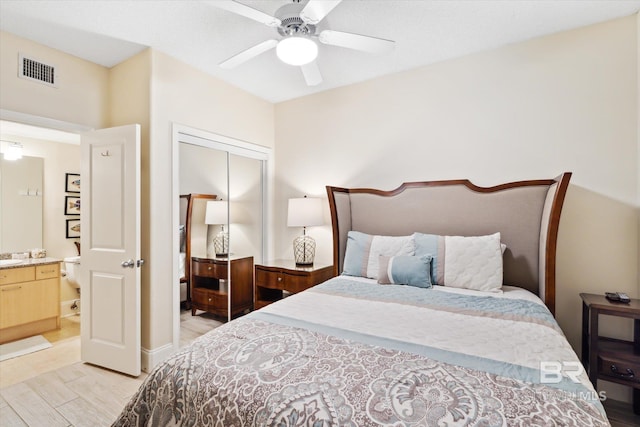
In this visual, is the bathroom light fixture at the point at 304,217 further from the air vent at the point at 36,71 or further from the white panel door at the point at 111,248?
the air vent at the point at 36,71

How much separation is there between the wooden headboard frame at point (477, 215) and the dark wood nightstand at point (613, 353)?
227mm

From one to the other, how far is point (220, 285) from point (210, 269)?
0.21 metres

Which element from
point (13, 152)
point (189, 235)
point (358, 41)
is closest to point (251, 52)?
point (358, 41)

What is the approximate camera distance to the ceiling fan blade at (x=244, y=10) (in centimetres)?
157

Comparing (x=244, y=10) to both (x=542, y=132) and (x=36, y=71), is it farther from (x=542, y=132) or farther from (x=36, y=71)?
(x=542, y=132)

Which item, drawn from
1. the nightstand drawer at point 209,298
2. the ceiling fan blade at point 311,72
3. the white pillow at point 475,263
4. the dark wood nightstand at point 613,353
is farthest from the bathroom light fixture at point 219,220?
→ the dark wood nightstand at point 613,353

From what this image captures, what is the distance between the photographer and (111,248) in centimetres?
260

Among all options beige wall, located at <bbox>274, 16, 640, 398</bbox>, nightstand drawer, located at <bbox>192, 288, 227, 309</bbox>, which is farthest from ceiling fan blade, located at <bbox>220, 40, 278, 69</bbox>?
nightstand drawer, located at <bbox>192, 288, 227, 309</bbox>

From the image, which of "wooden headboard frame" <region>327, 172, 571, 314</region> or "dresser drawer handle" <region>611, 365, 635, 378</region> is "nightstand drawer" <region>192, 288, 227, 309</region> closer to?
"wooden headboard frame" <region>327, 172, 571, 314</region>

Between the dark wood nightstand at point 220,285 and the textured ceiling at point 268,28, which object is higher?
the textured ceiling at point 268,28

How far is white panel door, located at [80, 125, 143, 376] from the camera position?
2477mm

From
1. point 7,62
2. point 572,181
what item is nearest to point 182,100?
point 7,62

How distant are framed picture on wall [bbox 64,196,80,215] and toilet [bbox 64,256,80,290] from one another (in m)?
0.60

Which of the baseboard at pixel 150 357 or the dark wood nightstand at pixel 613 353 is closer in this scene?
the dark wood nightstand at pixel 613 353
